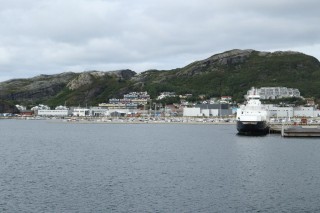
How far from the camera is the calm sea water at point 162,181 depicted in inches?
1459

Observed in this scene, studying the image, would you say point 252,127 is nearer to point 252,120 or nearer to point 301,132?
point 252,120

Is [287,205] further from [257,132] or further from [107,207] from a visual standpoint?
[257,132]

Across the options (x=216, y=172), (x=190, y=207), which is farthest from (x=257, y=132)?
(x=190, y=207)

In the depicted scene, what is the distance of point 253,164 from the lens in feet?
194

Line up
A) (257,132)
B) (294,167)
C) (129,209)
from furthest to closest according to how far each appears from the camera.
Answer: (257,132)
(294,167)
(129,209)

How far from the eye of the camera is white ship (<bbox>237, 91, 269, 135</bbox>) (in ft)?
349

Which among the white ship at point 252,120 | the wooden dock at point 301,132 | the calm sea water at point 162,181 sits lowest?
the calm sea water at point 162,181

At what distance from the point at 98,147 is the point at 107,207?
4977 centimetres

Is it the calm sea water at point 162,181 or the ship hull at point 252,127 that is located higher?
the ship hull at point 252,127

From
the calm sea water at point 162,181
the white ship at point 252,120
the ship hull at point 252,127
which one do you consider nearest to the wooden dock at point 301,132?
the ship hull at point 252,127

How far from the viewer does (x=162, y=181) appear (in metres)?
46.9

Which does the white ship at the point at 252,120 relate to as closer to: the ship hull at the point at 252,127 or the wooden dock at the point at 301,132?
the ship hull at the point at 252,127

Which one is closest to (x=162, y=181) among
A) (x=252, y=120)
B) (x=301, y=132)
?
(x=252, y=120)

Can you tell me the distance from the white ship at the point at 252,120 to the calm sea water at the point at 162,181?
3009 cm
